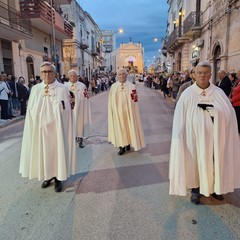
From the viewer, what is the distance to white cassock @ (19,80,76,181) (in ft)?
12.5

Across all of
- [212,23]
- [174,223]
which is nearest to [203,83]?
[174,223]

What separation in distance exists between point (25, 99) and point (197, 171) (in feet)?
32.2

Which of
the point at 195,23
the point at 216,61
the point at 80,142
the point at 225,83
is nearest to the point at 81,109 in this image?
the point at 80,142

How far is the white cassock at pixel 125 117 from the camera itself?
18.9ft

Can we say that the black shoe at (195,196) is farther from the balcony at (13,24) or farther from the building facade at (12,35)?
the building facade at (12,35)

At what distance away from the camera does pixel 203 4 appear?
1914cm

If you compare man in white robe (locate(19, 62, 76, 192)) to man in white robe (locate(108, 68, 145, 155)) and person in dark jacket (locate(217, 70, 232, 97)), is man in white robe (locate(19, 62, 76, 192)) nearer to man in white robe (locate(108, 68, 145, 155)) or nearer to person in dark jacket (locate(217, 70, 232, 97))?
man in white robe (locate(108, 68, 145, 155))

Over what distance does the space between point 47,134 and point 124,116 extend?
237cm

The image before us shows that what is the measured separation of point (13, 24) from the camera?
1573cm

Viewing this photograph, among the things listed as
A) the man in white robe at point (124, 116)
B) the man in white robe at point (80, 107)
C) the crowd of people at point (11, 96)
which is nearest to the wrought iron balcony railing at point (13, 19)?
the crowd of people at point (11, 96)

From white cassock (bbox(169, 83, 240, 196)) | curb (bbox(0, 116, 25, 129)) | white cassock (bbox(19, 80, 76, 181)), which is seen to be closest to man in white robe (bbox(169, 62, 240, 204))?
white cassock (bbox(169, 83, 240, 196))

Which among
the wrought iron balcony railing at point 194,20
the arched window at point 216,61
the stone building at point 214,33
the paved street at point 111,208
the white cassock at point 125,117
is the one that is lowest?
the paved street at point 111,208

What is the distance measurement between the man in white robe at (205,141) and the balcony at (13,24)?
43.6 feet

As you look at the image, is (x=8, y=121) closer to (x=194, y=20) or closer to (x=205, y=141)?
(x=205, y=141)
